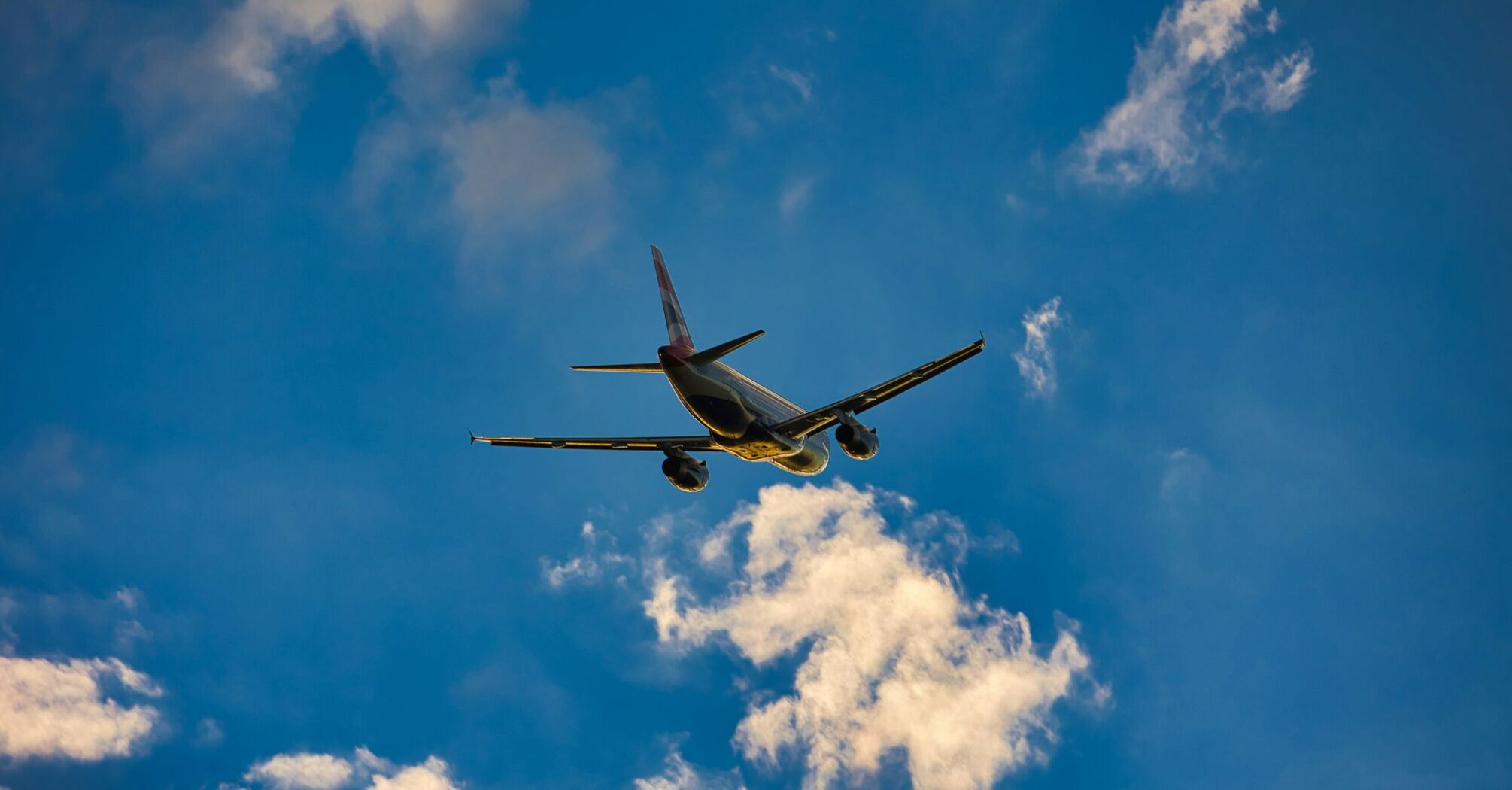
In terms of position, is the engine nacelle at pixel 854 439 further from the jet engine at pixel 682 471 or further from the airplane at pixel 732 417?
the jet engine at pixel 682 471

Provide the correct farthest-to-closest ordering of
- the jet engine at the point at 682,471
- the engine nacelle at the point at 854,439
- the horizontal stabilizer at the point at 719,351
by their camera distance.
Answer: the jet engine at the point at 682,471 → the engine nacelle at the point at 854,439 → the horizontal stabilizer at the point at 719,351

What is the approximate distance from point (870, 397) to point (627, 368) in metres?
11.0

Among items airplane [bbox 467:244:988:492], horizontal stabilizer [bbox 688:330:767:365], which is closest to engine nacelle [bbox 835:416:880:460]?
airplane [bbox 467:244:988:492]

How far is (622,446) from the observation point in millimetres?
54031

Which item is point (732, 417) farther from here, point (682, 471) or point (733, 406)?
point (682, 471)

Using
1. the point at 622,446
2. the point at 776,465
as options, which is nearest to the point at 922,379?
the point at 776,465

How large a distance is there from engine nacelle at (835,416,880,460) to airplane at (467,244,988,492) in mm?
36

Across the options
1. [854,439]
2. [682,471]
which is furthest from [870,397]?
[682,471]

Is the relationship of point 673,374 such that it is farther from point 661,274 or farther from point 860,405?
point 661,274

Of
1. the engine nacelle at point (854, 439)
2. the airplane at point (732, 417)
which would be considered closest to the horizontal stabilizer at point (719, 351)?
the airplane at point (732, 417)

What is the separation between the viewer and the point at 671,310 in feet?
180

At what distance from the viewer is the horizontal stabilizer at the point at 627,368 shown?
144 feet

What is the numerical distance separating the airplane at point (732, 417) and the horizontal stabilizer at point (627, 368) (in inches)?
1.3

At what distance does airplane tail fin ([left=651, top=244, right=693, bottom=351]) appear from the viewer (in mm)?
53688
